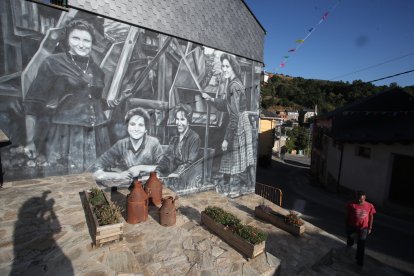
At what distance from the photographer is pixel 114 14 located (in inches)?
351

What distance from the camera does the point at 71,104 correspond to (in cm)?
845

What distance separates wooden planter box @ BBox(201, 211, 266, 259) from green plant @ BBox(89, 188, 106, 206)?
114 inches

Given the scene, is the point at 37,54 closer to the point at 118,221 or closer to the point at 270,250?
the point at 118,221

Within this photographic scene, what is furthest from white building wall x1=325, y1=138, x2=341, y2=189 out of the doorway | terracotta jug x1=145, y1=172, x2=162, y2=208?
terracotta jug x1=145, y1=172, x2=162, y2=208

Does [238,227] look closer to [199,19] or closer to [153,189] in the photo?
[153,189]

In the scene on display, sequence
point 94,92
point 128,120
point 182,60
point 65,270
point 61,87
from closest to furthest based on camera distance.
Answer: point 65,270 → point 61,87 → point 94,92 → point 128,120 → point 182,60

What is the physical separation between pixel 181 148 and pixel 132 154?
246cm

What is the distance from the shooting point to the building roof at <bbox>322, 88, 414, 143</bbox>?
13.6 meters

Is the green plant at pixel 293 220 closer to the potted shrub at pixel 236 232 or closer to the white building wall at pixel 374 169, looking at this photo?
the potted shrub at pixel 236 232

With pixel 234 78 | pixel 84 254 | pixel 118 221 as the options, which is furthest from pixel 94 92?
pixel 234 78

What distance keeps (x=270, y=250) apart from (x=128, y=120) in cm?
697

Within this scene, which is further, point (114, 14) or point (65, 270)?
point (114, 14)

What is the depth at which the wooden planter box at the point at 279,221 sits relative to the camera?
8039 mm

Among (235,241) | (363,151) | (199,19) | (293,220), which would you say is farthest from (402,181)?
(199,19)
